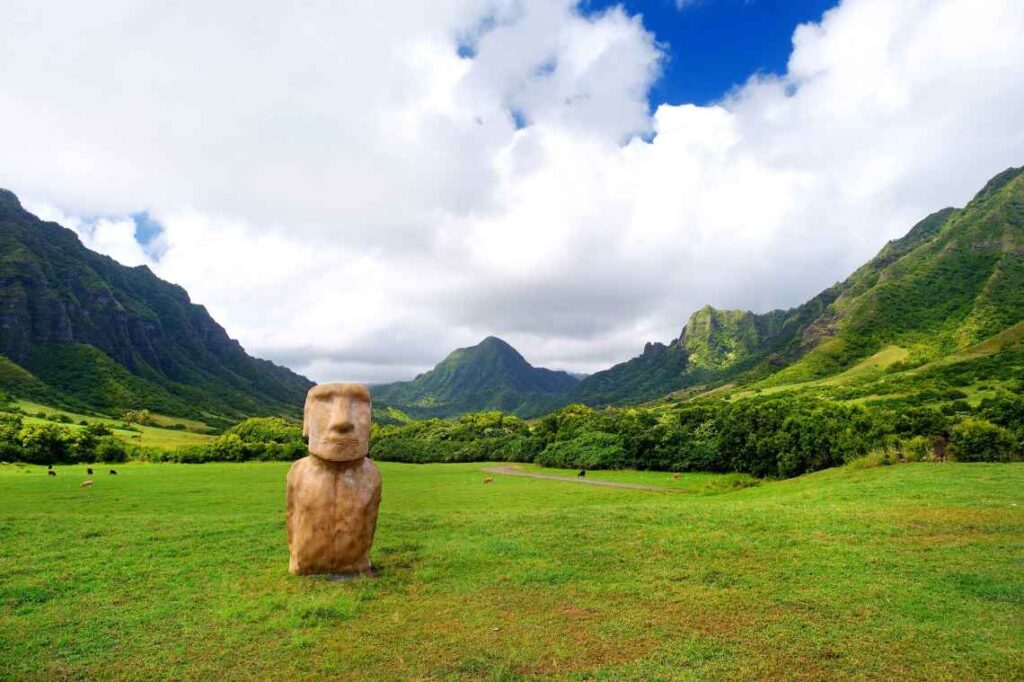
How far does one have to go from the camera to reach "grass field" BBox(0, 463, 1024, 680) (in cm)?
676

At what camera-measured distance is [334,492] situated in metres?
10.4

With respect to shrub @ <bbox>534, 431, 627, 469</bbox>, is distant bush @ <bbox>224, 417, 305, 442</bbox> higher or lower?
higher

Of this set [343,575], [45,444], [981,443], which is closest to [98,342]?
[45,444]

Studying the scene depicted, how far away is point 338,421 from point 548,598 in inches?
195

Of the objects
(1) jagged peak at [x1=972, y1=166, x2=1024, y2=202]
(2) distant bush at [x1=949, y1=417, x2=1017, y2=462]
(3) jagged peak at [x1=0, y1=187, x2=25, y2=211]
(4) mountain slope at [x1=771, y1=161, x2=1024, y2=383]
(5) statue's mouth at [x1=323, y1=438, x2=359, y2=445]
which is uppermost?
(3) jagged peak at [x1=0, y1=187, x2=25, y2=211]

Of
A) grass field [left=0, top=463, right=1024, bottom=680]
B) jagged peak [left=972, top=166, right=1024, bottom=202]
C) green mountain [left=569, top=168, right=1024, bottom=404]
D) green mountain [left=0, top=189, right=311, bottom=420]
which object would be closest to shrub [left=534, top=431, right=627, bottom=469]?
grass field [left=0, top=463, right=1024, bottom=680]

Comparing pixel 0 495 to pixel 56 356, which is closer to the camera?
pixel 0 495

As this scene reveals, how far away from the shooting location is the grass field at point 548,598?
6.76 metres

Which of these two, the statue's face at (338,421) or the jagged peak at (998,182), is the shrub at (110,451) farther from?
the jagged peak at (998,182)

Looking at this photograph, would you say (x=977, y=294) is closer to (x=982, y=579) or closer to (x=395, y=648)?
(x=982, y=579)

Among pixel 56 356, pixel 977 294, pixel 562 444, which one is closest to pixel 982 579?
pixel 562 444

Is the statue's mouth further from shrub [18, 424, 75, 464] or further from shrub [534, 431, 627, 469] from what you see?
shrub [18, 424, 75, 464]

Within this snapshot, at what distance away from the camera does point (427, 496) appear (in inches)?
1102

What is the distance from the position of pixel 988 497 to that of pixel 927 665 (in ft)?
40.4
